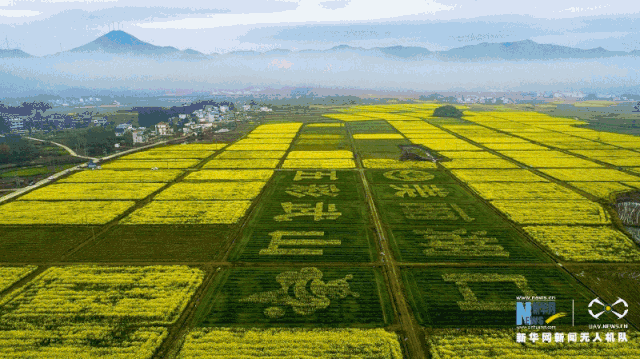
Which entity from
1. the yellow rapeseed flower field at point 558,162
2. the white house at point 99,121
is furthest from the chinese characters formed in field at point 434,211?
the white house at point 99,121

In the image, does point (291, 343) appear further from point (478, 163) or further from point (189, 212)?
point (478, 163)

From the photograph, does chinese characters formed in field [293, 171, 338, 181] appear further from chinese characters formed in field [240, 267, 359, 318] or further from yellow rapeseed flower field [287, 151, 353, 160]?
chinese characters formed in field [240, 267, 359, 318]

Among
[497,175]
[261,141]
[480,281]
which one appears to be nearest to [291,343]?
[480,281]

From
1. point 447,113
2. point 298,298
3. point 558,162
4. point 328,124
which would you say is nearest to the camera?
point 298,298

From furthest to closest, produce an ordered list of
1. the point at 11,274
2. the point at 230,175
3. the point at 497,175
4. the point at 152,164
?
the point at 152,164 → the point at 230,175 → the point at 497,175 → the point at 11,274

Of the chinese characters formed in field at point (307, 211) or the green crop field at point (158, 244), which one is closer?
the green crop field at point (158, 244)

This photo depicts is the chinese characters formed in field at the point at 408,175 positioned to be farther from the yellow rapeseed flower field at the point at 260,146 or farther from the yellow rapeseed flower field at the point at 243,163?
the yellow rapeseed flower field at the point at 260,146

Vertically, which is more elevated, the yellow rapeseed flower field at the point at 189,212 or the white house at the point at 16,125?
the white house at the point at 16,125
